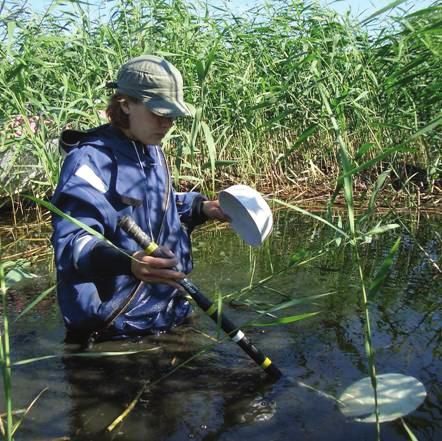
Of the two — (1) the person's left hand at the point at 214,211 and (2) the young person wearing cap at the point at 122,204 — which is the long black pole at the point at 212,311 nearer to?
(2) the young person wearing cap at the point at 122,204

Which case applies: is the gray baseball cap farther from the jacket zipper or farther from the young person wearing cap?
the jacket zipper

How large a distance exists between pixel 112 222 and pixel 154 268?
1.69ft

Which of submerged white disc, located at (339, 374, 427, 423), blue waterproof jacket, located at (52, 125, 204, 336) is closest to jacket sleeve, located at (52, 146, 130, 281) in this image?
blue waterproof jacket, located at (52, 125, 204, 336)

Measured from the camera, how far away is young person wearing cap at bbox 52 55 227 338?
2.30 metres

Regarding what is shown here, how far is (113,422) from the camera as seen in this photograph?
2086mm

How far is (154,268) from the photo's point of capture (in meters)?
1.96

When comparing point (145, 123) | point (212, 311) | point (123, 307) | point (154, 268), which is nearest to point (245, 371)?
point (212, 311)

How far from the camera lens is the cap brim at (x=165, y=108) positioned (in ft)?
7.80

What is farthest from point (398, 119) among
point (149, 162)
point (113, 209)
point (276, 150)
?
point (113, 209)

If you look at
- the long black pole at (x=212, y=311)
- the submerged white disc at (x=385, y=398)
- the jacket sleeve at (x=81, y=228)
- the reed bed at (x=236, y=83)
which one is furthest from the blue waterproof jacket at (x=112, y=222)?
the reed bed at (x=236, y=83)

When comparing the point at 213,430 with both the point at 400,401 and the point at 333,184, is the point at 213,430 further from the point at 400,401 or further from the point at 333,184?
the point at 333,184

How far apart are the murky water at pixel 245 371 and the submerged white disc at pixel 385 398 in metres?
0.03

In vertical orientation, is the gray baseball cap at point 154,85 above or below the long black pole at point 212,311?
above

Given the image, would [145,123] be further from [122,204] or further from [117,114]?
[122,204]
